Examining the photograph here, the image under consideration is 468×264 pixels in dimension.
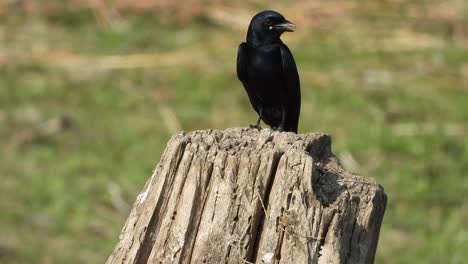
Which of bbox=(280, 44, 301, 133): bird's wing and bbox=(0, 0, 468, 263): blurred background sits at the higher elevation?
bbox=(0, 0, 468, 263): blurred background

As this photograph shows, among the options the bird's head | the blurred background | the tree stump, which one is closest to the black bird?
the bird's head

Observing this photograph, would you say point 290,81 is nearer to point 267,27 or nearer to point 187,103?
point 267,27

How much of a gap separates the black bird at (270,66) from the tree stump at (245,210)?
2.55 meters

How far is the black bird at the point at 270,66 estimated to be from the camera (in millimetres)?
6453

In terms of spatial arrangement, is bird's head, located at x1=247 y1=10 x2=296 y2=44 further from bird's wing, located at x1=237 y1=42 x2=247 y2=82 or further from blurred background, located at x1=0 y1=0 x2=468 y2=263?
blurred background, located at x1=0 y1=0 x2=468 y2=263

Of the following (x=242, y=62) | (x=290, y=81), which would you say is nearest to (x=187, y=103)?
(x=242, y=62)

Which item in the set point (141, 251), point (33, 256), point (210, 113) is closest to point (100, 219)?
point (33, 256)

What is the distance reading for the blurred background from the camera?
31.2ft

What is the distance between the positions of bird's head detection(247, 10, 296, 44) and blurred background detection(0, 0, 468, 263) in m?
2.88

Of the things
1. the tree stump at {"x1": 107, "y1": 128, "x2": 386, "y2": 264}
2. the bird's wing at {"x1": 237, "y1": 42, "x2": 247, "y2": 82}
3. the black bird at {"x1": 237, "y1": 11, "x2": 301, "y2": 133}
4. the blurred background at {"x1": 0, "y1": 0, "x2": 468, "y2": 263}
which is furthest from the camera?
the blurred background at {"x1": 0, "y1": 0, "x2": 468, "y2": 263}

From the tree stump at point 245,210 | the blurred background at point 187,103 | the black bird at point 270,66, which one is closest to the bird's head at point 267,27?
the black bird at point 270,66

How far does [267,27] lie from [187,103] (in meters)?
5.71

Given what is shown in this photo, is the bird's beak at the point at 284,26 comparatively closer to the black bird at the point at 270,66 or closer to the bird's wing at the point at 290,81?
the black bird at the point at 270,66

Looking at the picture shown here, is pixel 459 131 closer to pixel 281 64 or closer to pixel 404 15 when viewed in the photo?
pixel 404 15
